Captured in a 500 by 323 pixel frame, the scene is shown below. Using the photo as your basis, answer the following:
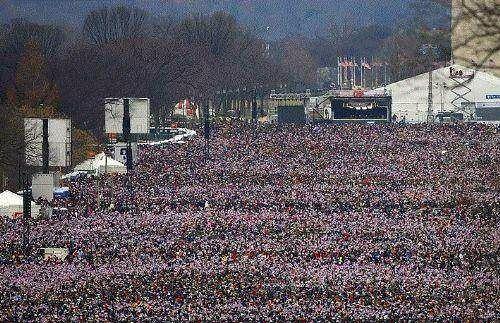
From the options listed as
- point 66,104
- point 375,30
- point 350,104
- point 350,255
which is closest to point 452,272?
point 350,255

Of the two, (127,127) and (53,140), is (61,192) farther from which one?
(127,127)

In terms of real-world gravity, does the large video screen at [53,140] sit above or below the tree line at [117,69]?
below

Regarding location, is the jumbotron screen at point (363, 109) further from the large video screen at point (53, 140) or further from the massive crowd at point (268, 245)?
the large video screen at point (53, 140)

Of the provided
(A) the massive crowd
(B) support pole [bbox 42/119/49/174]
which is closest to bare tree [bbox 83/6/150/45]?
(A) the massive crowd

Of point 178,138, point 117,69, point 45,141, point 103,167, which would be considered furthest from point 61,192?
point 117,69

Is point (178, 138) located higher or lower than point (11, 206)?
higher

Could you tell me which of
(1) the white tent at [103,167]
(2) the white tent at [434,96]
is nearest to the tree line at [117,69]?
(2) the white tent at [434,96]
